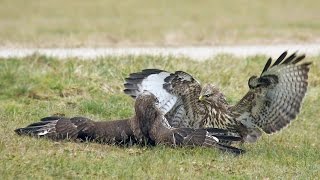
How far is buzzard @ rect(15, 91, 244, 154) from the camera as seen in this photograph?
1002cm

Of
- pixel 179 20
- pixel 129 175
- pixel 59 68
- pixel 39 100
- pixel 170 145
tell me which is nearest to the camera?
pixel 129 175

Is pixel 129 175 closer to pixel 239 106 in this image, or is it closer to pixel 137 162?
pixel 137 162

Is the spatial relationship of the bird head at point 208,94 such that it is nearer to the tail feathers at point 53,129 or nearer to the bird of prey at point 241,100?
the bird of prey at point 241,100

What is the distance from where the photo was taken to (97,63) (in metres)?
14.9

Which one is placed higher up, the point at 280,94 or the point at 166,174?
the point at 280,94

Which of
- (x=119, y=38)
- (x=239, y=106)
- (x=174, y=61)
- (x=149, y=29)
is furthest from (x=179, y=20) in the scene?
(x=239, y=106)

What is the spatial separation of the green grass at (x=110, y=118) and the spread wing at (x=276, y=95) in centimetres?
36

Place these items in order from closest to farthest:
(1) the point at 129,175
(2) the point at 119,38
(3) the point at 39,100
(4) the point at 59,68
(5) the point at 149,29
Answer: (1) the point at 129,175, (3) the point at 39,100, (4) the point at 59,68, (2) the point at 119,38, (5) the point at 149,29

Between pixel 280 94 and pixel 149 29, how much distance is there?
16.5 m

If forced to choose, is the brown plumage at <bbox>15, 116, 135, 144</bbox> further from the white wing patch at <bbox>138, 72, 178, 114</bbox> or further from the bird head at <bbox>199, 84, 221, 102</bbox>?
the bird head at <bbox>199, 84, 221, 102</bbox>

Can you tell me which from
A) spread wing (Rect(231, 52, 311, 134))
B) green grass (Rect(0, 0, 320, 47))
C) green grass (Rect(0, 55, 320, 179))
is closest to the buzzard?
green grass (Rect(0, 55, 320, 179))

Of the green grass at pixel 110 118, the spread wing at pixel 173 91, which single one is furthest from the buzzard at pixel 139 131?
the spread wing at pixel 173 91

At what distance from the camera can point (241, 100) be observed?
10547 millimetres

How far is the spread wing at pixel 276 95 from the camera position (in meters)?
10.1
